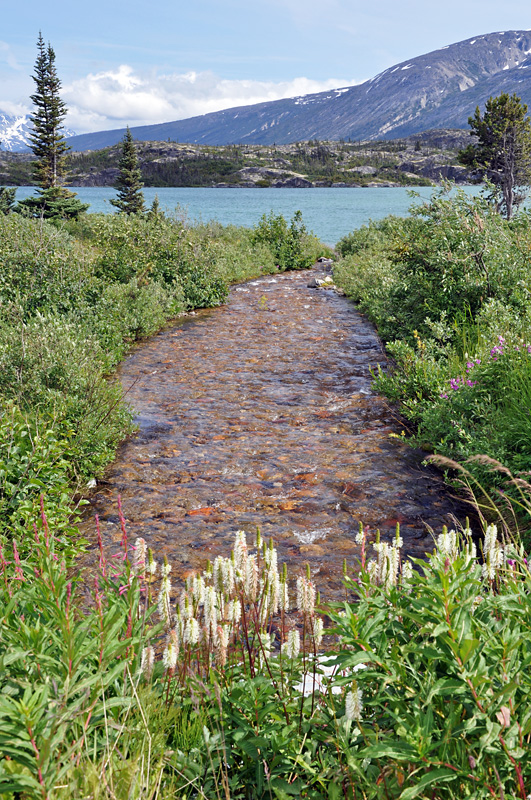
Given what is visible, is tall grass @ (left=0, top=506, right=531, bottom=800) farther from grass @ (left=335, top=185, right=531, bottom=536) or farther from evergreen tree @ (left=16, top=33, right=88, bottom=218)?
evergreen tree @ (left=16, top=33, right=88, bottom=218)

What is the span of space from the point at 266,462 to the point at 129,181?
145 feet

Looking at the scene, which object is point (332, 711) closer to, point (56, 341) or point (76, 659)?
point (76, 659)

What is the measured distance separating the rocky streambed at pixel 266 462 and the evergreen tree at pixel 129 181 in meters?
35.1

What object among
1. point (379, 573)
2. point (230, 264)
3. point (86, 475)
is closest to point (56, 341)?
point (86, 475)

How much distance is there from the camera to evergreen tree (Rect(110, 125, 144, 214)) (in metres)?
47.2

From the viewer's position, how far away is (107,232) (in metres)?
19.9

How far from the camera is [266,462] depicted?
9.21 metres

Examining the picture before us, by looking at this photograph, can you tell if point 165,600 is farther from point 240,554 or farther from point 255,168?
point 255,168

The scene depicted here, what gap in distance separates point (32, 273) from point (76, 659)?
13160 mm

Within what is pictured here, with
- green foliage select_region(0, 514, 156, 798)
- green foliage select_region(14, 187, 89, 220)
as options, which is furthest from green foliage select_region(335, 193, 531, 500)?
green foliage select_region(14, 187, 89, 220)

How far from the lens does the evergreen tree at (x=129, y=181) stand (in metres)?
47.2

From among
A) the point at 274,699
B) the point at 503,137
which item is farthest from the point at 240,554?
the point at 503,137

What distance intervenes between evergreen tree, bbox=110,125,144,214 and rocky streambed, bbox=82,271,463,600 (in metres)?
35.1

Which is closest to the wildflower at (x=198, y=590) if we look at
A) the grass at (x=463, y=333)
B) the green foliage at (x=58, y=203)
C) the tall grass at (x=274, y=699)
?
the tall grass at (x=274, y=699)
